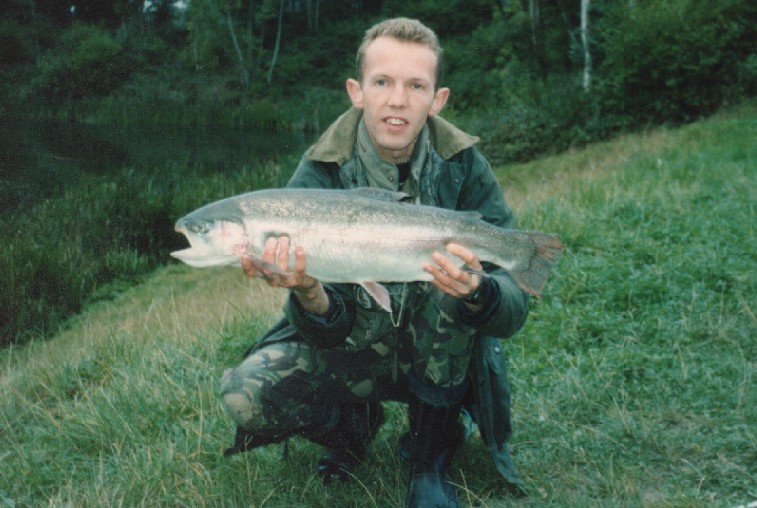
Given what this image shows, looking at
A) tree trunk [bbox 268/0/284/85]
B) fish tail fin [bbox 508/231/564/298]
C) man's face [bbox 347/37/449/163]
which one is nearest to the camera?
fish tail fin [bbox 508/231/564/298]

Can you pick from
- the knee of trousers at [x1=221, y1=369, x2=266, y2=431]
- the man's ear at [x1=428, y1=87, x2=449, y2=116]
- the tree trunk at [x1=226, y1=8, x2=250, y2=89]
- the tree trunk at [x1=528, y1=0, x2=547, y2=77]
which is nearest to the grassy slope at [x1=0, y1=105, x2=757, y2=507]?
the knee of trousers at [x1=221, y1=369, x2=266, y2=431]

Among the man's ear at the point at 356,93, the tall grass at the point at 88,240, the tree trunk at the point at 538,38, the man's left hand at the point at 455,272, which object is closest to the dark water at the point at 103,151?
the tall grass at the point at 88,240

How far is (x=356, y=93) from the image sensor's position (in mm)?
3732

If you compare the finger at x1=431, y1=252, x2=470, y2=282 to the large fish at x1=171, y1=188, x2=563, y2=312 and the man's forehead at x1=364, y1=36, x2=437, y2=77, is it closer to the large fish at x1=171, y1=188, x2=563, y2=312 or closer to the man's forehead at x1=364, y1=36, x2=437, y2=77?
the large fish at x1=171, y1=188, x2=563, y2=312

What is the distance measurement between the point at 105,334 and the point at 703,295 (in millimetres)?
4948

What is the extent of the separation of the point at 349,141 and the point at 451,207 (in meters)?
0.59

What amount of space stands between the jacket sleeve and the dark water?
1146 cm

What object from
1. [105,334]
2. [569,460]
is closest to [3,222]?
[105,334]

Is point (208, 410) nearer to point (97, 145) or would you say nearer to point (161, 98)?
point (97, 145)

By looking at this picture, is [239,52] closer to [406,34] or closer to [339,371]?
[406,34]

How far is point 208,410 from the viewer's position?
4.23 m

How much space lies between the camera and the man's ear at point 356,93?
3.70 metres

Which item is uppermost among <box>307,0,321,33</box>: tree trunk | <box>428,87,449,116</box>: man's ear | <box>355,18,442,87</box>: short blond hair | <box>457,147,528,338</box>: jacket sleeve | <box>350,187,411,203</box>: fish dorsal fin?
<box>307,0,321,33</box>: tree trunk

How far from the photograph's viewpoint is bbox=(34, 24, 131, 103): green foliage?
2772cm
